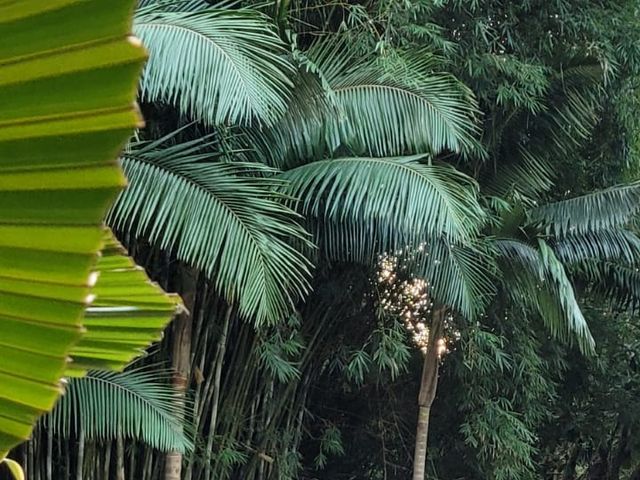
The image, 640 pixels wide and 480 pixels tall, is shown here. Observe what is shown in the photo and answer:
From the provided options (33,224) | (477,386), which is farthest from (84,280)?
(477,386)

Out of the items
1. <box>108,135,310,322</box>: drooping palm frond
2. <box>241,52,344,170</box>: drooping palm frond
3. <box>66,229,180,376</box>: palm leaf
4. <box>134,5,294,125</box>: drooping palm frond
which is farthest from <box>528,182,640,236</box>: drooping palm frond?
<box>66,229,180,376</box>: palm leaf

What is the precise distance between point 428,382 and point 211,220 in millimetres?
1859

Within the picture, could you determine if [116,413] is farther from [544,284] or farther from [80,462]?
[544,284]

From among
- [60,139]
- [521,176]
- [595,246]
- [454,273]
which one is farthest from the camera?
[521,176]

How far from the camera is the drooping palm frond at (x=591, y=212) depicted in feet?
10.6

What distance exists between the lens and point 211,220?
226 centimetres

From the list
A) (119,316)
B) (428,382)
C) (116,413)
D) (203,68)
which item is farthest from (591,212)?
(119,316)

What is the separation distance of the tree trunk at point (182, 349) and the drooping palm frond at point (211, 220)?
457 mm

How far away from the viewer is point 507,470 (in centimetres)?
375

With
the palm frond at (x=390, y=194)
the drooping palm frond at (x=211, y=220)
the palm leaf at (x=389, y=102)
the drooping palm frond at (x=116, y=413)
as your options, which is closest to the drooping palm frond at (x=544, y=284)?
the palm frond at (x=390, y=194)

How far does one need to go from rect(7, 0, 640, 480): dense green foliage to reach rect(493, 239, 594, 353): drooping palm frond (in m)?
0.01

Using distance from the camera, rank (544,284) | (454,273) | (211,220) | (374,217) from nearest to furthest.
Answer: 1. (211,220)
2. (374,217)
3. (454,273)
4. (544,284)

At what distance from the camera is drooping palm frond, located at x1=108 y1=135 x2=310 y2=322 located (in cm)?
224

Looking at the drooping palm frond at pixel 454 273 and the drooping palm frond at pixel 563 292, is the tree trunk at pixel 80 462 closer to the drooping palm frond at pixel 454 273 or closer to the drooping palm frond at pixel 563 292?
the drooping palm frond at pixel 454 273
